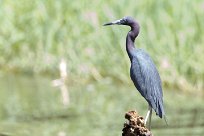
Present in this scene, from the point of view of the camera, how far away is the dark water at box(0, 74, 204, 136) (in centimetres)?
991

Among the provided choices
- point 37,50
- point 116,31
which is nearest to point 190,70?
point 116,31

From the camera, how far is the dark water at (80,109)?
9.91m

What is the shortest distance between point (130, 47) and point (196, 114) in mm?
3365

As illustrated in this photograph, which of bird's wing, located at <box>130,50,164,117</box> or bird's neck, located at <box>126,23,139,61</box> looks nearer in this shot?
bird's wing, located at <box>130,50,164,117</box>

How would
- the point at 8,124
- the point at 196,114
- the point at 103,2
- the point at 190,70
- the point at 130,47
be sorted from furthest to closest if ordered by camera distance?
the point at 103,2 < the point at 190,70 < the point at 196,114 < the point at 8,124 < the point at 130,47

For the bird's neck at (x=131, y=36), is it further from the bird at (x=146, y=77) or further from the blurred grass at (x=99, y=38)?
the blurred grass at (x=99, y=38)

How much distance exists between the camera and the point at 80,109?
1116 cm

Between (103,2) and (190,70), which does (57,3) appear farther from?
(190,70)

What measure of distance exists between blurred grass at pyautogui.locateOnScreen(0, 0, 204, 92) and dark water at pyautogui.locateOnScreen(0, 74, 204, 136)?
0.21m

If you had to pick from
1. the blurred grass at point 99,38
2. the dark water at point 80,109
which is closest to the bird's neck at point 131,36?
the dark water at point 80,109

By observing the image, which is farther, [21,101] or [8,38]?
[8,38]

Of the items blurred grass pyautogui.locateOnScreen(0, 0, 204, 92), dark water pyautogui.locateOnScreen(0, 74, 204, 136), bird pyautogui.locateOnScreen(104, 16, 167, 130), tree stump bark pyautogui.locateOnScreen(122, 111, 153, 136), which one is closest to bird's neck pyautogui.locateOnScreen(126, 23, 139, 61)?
bird pyautogui.locateOnScreen(104, 16, 167, 130)

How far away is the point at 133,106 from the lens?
11.3m

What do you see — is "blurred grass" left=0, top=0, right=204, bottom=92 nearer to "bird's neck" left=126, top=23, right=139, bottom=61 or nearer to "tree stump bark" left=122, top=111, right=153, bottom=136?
"bird's neck" left=126, top=23, right=139, bottom=61
